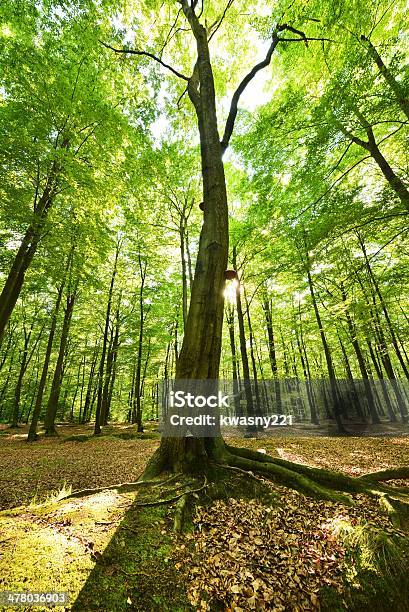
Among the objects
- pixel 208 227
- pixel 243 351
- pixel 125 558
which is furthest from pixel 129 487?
pixel 243 351

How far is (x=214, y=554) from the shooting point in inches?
101

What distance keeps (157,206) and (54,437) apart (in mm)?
14262

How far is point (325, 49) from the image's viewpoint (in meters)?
5.98

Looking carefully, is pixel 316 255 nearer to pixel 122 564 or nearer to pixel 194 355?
pixel 194 355

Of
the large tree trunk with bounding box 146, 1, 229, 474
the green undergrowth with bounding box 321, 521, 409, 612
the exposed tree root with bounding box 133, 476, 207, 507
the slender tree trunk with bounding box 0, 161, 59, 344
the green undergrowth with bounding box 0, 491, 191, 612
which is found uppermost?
the slender tree trunk with bounding box 0, 161, 59, 344

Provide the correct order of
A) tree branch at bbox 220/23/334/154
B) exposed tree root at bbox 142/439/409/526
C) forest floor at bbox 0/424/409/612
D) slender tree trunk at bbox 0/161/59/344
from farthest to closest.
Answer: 1. slender tree trunk at bbox 0/161/59/344
2. tree branch at bbox 220/23/334/154
3. exposed tree root at bbox 142/439/409/526
4. forest floor at bbox 0/424/409/612

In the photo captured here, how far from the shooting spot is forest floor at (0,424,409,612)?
2080mm

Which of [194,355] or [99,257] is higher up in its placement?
[99,257]

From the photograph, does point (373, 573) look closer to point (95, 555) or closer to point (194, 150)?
point (95, 555)

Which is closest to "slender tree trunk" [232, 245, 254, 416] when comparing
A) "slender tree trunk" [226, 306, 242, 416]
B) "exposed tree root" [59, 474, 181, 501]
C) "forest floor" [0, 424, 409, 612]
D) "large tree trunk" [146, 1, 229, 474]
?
"slender tree trunk" [226, 306, 242, 416]

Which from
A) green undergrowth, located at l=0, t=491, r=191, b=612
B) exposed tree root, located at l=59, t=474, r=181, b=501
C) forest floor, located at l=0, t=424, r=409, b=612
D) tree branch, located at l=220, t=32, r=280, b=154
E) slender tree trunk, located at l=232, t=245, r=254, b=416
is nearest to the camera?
green undergrowth, located at l=0, t=491, r=191, b=612

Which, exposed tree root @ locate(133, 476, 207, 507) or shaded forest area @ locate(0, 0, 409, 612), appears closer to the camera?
shaded forest area @ locate(0, 0, 409, 612)

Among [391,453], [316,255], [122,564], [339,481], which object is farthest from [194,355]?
[391,453]

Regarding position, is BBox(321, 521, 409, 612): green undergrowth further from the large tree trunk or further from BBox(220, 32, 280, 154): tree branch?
BBox(220, 32, 280, 154): tree branch
